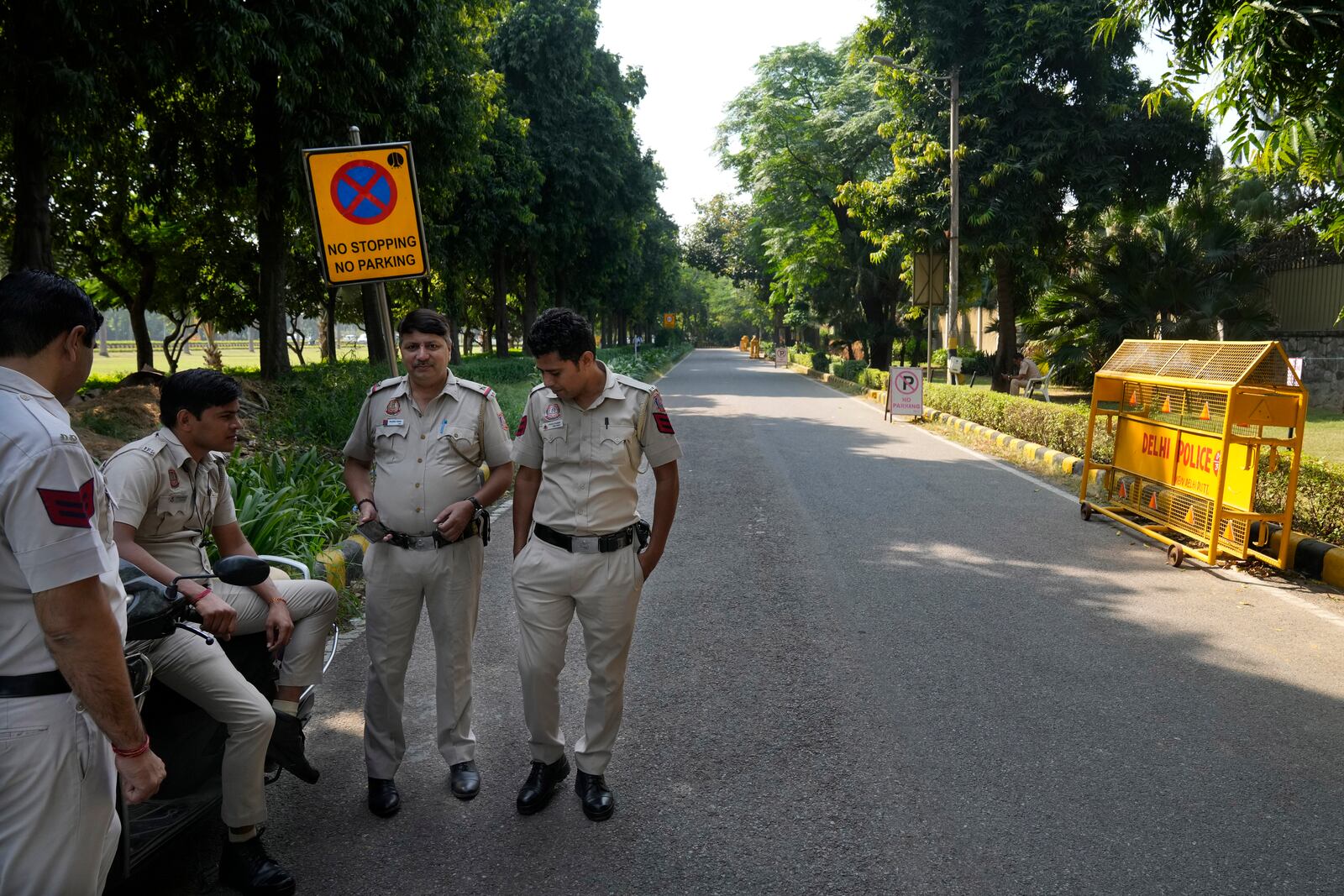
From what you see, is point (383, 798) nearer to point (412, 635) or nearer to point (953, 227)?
point (412, 635)

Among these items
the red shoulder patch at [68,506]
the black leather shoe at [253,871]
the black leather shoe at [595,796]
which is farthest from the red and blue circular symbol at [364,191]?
the red shoulder patch at [68,506]

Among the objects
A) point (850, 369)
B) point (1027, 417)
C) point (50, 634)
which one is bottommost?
point (850, 369)

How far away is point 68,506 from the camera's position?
74.9 inches

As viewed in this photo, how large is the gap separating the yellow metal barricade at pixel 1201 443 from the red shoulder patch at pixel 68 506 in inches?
280

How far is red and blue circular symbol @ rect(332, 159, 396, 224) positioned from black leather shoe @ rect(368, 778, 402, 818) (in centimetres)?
361

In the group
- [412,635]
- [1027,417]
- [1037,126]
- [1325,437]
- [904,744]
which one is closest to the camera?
[412,635]

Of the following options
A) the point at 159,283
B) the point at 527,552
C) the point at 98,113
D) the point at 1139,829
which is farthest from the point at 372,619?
the point at 159,283

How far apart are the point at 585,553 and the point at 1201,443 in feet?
19.3

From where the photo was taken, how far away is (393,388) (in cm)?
382

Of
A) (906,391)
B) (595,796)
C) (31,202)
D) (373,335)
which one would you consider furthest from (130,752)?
(373,335)

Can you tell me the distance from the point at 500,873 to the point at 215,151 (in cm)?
1561

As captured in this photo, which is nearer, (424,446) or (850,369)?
(424,446)

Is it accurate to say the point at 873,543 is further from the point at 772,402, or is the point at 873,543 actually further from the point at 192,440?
the point at 772,402

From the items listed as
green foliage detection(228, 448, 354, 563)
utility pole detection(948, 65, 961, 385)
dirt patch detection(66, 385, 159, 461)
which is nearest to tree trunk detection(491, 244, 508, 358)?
utility pole detection(948, 65, 961, 385)
